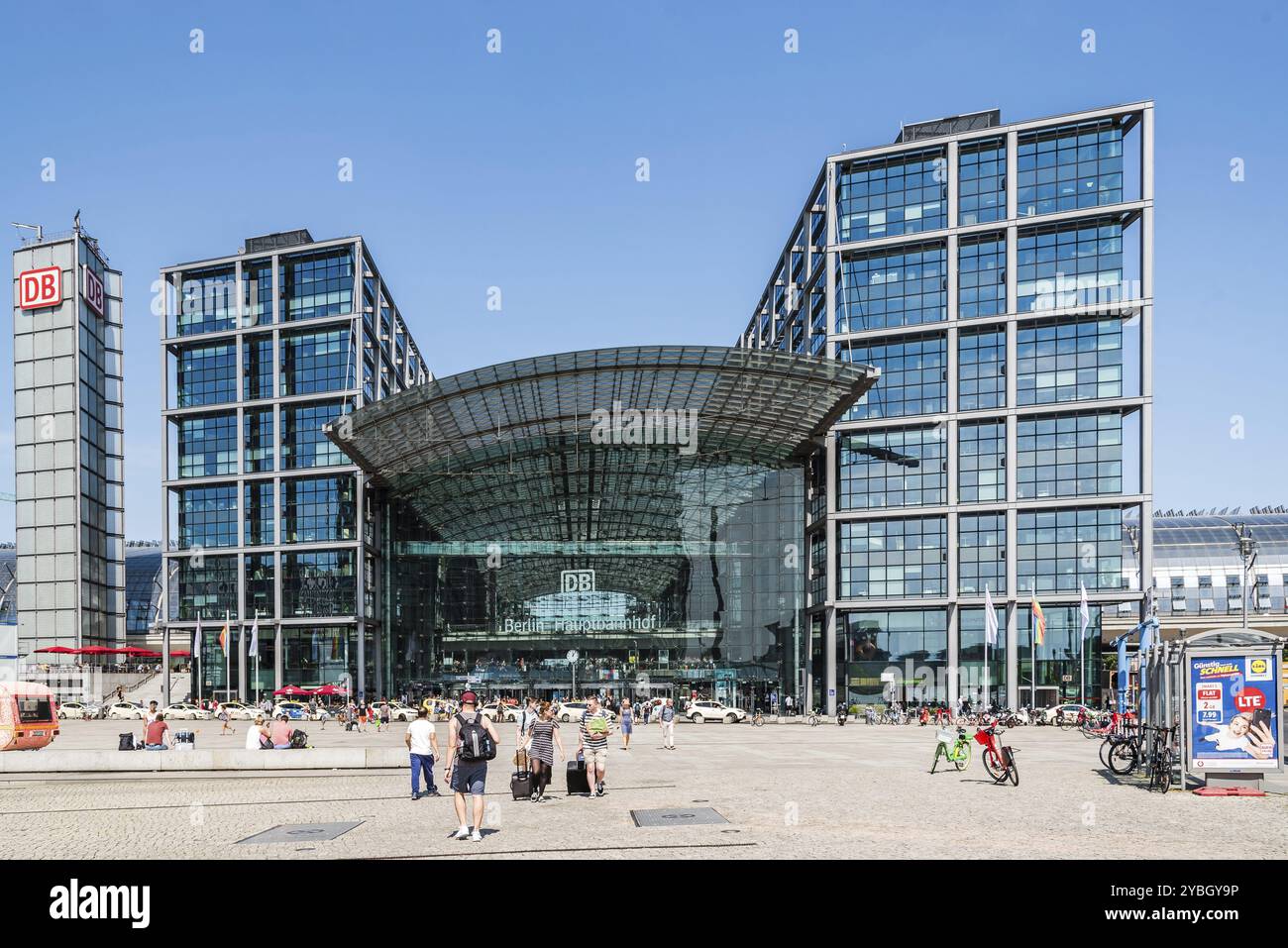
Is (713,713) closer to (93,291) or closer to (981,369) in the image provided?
(981,369)

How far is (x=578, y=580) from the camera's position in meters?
81.3

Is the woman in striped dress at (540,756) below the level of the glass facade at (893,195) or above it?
below

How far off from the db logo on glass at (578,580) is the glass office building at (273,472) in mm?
13914

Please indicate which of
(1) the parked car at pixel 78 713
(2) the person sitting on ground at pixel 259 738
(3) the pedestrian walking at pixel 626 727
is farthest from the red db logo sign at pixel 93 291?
(2) the person sitting on ground at pixel 259 738

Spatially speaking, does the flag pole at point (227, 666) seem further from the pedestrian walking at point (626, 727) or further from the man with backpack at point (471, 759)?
the man with backpack at point (471, 759)

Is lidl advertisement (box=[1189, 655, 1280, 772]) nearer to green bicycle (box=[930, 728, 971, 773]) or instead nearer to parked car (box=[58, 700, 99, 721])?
green bicycle (box=[930, 728, 971, 773])

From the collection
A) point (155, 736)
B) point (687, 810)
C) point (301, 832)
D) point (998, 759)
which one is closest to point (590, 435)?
point (155, 736)

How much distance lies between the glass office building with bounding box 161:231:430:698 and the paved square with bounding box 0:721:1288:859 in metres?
56.1

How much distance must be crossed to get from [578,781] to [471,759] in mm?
6530

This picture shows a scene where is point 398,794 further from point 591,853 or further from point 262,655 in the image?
point 262,655

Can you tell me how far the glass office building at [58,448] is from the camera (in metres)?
85.1

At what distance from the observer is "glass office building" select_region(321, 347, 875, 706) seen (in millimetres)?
71750
